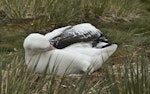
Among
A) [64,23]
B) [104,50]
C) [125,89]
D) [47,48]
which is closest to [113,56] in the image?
[104,50]

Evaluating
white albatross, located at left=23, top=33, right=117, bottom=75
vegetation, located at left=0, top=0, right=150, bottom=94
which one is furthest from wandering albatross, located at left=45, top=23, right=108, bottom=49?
vegetation, located at left=0, top=0, right=150, bottom=94

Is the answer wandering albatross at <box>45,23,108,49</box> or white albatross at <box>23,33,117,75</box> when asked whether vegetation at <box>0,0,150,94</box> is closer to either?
wandering albatross at <box>45,23,108,49</box>

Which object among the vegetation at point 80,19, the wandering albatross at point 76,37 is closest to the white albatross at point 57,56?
the wandering albatross at point 76,37

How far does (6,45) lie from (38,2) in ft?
4.95

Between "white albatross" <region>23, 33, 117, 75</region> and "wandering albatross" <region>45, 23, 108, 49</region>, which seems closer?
"white albatross" <region>23, 33, 117, 75</region>

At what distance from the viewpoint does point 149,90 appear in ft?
11.3

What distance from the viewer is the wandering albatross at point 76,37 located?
17.4ft

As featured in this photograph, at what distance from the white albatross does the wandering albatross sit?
10 cm

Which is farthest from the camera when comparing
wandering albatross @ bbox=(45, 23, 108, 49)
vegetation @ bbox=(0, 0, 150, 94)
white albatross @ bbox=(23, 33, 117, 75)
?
vegetation @ bbox=(0, 0, 150, 94)

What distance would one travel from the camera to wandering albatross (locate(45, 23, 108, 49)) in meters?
5.30

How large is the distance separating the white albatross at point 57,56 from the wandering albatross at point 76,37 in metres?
0.10

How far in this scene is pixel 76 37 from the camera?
5.34 m

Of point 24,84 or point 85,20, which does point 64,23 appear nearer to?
point 85,20

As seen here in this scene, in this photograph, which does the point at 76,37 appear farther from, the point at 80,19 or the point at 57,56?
the point at 80,19
